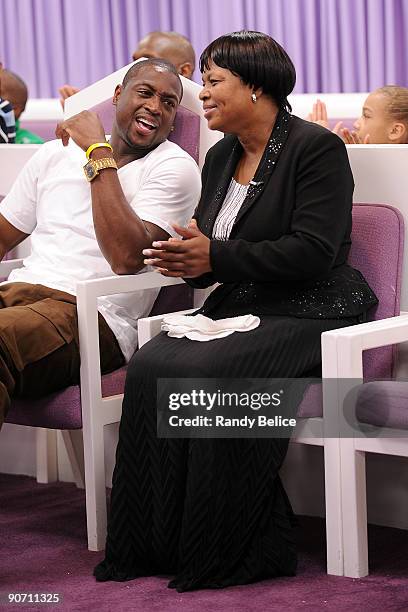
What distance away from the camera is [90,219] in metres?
3.10

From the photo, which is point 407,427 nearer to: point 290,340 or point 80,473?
point 290,340

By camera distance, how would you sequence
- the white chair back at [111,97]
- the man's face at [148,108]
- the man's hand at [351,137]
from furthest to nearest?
1. the man's hand at [351,137]
2. the white chair back at [111,97]
3. the man's face at [148,108]

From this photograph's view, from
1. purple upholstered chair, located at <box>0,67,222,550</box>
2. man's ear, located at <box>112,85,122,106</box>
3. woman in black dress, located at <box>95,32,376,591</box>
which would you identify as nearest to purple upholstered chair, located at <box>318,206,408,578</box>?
woman in black dress, located at <box>95,32,376,591</box>

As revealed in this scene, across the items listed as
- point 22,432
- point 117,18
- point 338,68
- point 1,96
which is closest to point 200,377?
point 22,432

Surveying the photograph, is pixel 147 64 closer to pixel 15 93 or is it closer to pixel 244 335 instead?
pixel 244 335

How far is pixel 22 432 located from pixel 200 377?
1.17 m

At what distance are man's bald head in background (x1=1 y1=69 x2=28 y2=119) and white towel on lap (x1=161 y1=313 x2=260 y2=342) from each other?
2.76 metres

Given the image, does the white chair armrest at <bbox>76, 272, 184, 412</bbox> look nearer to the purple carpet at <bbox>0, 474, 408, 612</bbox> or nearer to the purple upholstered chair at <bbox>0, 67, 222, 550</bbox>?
the purple upholstered chair at <bbox>0, 67, 222, 550</bbox>

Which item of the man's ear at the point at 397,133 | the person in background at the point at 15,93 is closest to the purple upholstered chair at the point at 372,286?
the man's ear at the point at 397,133

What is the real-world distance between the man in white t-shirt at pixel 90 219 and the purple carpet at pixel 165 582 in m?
0.39

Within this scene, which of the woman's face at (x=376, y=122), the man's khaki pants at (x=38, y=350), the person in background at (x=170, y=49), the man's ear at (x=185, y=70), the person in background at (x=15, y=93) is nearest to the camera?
the man's khaki pants at (x=38, y=350)

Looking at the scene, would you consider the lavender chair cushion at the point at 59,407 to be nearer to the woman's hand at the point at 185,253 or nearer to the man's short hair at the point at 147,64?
the woman's hand at the point at 185,253

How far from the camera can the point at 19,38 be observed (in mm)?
6633

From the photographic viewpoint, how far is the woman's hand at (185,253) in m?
2.66
